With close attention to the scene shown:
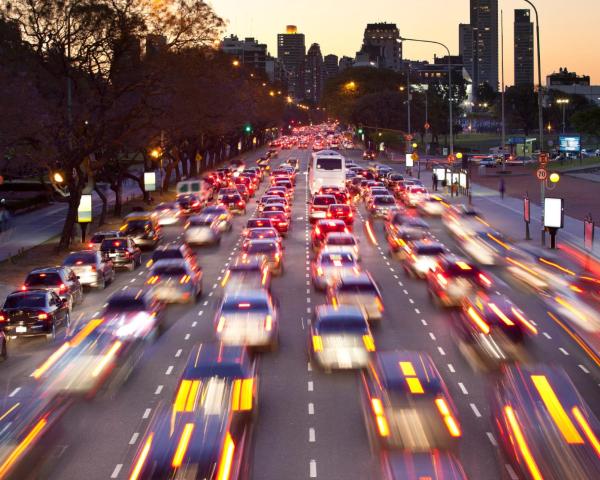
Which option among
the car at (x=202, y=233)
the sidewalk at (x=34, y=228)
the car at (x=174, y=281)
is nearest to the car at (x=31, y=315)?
the car at (x=174, y=281)

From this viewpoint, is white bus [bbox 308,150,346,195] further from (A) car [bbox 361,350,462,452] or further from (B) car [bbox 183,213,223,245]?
(A) car [bbox 361,350,462,452]

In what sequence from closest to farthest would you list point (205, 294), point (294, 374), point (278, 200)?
point (294, 374) → point (205, 294) → point (278, 200)

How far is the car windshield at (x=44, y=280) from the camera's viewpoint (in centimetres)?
2875

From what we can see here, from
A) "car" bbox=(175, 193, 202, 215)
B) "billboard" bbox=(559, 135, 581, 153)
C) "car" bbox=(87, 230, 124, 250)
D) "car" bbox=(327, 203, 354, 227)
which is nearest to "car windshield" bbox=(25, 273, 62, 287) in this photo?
"car" bbox=(87, 230, 124, 250)

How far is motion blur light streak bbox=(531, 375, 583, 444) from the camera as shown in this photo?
42.1 ft

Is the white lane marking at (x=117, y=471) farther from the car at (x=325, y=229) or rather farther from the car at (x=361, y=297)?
the car at (x=325, y=229)

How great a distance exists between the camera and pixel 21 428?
16.2 meters

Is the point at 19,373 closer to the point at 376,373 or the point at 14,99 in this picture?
the point at 376,373

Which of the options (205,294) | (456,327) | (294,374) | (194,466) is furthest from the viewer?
(205,294)

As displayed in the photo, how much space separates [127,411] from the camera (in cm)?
1830

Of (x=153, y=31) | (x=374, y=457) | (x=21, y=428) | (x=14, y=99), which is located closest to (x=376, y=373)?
(x=374, y=457)

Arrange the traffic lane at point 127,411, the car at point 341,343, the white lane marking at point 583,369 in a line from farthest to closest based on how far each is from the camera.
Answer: the white lane marking at point 583,369
the car at point 341,343
the traffic lane at point 127,411

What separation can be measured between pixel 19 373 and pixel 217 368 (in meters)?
7.44

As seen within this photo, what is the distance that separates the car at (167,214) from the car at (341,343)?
3697 centimetres
